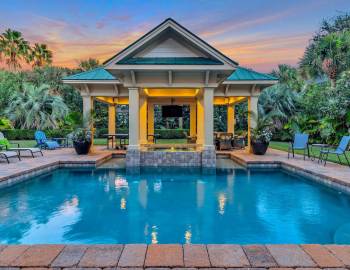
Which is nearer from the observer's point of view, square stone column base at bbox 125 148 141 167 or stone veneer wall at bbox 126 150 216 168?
square stone column base at bbox 125 148 141 167

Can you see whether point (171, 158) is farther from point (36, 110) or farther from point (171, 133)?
point (36, 110)

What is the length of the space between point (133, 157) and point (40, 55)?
32155mm

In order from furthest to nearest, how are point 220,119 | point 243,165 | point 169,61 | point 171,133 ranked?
point 220,119
point 171,133
point 243,165
point 169,61

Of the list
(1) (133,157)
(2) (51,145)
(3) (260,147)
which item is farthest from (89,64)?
(3) (260,147)

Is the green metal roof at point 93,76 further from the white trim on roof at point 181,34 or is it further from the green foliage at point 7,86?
the green foliage at point 7,86

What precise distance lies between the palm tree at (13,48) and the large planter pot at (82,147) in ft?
87.9

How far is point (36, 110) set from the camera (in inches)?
973

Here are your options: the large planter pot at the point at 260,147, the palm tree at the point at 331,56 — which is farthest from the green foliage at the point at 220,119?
the large planter pot at the point at 260,147

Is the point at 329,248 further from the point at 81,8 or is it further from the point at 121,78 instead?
the point at 81,8

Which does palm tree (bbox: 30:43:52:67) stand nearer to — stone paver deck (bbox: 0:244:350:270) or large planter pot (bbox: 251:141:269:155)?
large planter pot (bbox: 251:141:269:155)

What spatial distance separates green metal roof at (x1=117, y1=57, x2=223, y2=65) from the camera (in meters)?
11.0

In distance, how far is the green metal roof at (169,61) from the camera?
10961mm

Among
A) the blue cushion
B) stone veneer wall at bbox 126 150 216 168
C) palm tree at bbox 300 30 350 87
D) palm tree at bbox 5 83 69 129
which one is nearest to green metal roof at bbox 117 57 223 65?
stone veneer wall at bbox 126 150 216 168

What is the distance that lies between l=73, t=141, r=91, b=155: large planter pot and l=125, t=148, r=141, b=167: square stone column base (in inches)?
119
